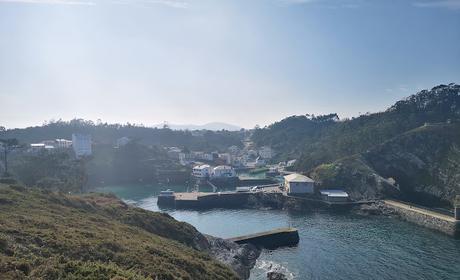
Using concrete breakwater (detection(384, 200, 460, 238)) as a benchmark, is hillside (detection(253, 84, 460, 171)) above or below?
above

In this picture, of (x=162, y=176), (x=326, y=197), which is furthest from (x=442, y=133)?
(x=162, y=176)

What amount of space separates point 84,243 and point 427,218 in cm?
4475

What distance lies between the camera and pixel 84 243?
22.8m

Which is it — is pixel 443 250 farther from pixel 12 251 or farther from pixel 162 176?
pixel 162 176

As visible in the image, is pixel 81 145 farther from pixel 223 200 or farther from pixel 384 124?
pixel 384 124

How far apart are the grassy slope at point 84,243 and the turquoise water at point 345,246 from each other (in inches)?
380

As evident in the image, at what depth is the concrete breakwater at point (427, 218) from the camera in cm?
4792

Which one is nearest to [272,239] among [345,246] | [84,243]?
[345,246]

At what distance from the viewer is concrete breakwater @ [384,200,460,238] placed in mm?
47922

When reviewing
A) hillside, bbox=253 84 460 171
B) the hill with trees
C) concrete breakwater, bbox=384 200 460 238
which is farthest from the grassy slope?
hillside, bbox=253 84 460 171

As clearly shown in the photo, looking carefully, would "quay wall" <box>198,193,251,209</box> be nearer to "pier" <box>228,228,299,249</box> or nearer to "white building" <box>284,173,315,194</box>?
"white building" <box>284,173,315,194</box>

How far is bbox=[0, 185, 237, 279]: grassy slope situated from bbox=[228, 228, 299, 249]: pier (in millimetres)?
6128

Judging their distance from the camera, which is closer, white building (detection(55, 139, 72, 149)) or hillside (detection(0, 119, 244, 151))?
white building (detection(55, 139, 72, 149))

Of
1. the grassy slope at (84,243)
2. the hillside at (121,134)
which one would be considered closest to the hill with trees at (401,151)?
the grassy slope at (84,243)
